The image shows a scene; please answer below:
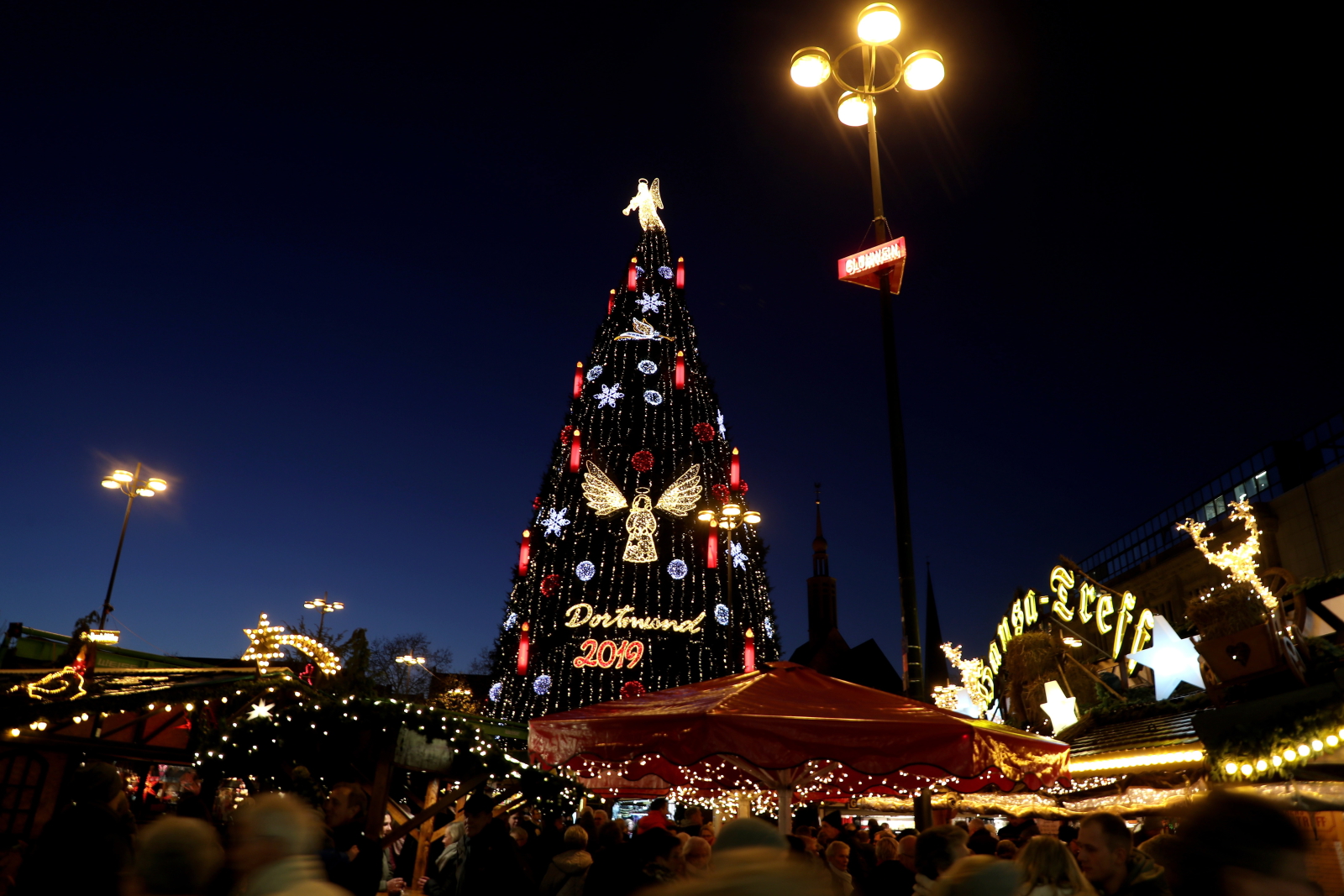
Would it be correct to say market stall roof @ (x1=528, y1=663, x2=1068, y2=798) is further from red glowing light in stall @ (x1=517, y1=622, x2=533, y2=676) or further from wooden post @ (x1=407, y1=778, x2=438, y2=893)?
red glowing light in stall @ (x1=517, y1=622, x2=533, y2=676)

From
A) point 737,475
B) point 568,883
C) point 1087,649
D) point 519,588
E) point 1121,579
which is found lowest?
point 568,883

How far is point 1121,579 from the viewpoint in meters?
28.1

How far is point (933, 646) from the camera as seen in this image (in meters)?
93.7

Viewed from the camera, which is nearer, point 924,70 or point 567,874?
point 567,874

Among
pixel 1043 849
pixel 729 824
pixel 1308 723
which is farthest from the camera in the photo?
pixel 1308 723

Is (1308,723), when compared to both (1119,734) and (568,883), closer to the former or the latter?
(1119,734)

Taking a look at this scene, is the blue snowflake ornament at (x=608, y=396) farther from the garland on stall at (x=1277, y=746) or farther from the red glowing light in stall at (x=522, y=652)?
the garland on stall at (x=1277, y=746)

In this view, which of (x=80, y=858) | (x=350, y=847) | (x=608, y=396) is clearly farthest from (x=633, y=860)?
(x=608, y=396)

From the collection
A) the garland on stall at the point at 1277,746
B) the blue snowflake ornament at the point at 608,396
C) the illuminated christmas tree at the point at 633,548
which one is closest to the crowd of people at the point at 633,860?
the garland on stall at the point at 1277,746

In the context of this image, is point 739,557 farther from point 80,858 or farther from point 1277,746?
point 80,858

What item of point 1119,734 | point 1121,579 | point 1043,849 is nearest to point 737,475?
point 1121,579

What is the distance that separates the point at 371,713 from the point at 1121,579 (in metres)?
24.9

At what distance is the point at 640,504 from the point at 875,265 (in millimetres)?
35444

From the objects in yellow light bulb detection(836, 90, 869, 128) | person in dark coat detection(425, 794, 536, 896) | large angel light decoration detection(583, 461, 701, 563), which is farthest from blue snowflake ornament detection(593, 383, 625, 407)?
person in dark coat detection(425, 794, 536, 896)
